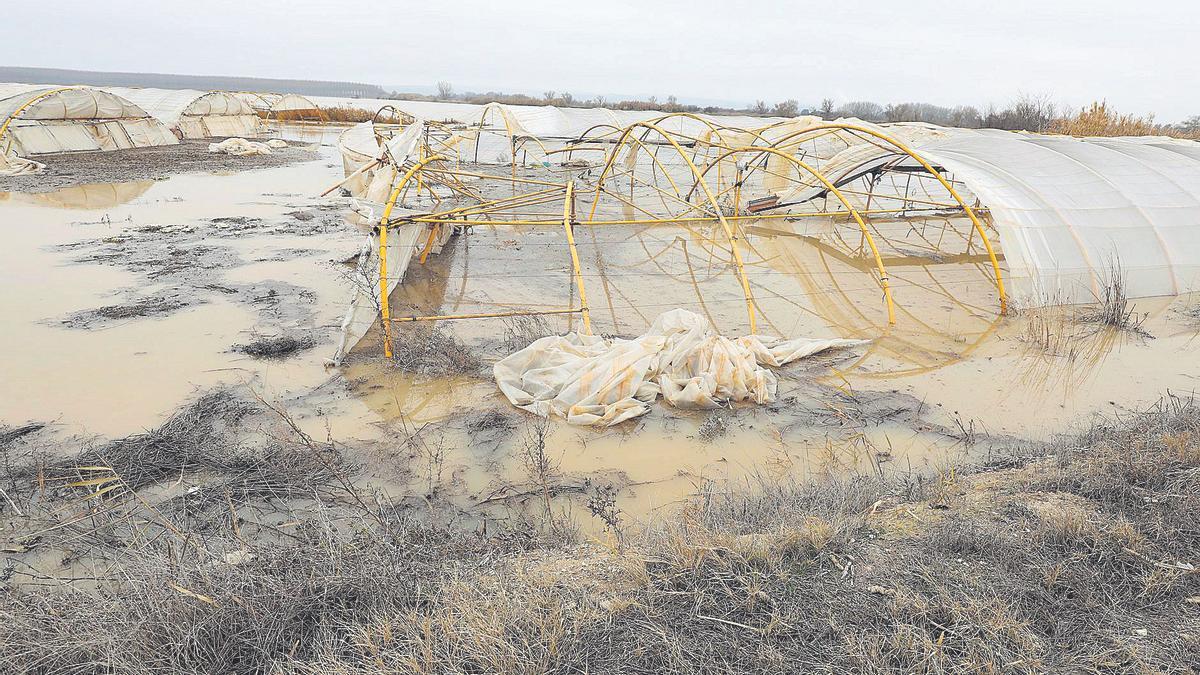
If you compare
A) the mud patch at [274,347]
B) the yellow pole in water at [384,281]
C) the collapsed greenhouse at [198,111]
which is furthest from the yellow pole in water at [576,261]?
the collapsed greenhouse at [198,111]

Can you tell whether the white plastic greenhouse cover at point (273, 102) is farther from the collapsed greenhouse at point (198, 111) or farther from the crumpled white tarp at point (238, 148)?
the crumpled white tarp at point (238, 148)

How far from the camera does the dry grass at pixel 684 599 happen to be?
113 inches

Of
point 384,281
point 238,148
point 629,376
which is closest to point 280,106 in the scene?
point 238,148

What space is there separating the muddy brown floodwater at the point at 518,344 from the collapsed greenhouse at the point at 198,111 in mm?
21767

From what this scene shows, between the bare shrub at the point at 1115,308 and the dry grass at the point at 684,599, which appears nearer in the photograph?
the dry grass at the point at 684,599

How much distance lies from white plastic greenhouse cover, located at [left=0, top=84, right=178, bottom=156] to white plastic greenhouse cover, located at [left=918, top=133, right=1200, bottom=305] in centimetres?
2692

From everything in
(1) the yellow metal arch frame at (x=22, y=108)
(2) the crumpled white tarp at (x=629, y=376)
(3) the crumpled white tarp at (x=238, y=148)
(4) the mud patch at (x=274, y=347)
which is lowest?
(4) the mud patch at (x=274, y=347)

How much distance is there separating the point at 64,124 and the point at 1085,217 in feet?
103

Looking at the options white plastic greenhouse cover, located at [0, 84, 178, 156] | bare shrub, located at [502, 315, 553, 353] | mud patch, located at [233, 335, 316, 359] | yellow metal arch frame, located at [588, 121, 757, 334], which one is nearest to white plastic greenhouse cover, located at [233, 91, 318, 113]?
white plastic greenhouse cover, located at [0, 84, 178, 156]

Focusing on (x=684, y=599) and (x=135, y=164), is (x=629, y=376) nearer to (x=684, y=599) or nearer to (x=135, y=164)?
(x=684, y=599)

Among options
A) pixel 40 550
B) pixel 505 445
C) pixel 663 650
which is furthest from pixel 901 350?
pixel 40 550

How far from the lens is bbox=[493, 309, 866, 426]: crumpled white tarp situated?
238 inches

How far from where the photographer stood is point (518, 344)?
24.4ft

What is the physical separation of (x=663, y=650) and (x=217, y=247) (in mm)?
12376
